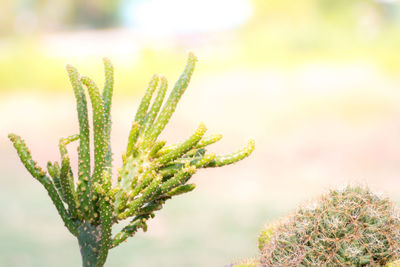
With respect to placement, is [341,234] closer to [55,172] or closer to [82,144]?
[82,144]

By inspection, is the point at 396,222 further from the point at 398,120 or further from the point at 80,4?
the point at 80,4

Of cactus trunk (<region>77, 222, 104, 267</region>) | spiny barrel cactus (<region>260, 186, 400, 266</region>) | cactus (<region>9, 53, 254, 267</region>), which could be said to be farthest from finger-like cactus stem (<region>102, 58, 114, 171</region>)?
spiny barrel cactus (<region>260, 186, 400, 266</region>)

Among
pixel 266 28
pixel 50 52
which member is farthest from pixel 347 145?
pixel 50 52

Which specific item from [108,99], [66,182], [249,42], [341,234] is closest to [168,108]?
[108,99]

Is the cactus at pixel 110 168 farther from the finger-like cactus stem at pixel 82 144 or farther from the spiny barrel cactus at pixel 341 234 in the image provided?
the spiny barrel cactus at pixel 341 234

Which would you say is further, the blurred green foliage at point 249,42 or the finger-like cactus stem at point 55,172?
the blurred green foliage at point 249,42

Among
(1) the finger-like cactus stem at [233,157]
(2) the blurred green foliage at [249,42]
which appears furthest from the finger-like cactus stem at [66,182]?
(2) the blurred green foliage at [249,42]
